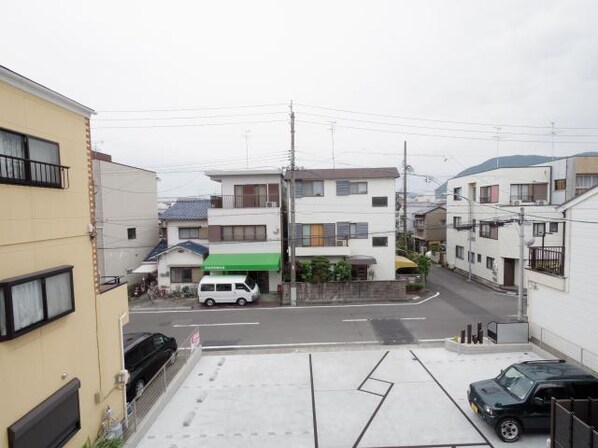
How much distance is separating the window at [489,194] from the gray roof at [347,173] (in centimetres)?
889

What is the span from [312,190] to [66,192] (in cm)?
1921

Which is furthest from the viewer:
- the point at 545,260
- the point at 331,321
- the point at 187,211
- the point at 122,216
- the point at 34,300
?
the point at 187,211

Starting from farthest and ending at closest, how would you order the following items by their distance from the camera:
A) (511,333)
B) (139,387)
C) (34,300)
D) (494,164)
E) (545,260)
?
(494,164)
(545,260)
(511,333)
(139,387)
(34,300)

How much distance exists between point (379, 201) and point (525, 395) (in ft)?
57.5

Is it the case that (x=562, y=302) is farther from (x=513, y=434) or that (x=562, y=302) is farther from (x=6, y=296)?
(x=6, y=296)

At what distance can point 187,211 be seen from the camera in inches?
1104

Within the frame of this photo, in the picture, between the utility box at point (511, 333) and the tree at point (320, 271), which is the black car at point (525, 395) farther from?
the tree at point (320, 271)

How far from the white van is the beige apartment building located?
13.5 m

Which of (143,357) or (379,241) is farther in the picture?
(379,241)

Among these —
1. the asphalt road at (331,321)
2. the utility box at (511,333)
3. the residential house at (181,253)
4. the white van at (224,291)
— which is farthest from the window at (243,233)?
the utility box at (511,333)

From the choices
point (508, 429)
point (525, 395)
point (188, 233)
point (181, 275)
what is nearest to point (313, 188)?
point (188, 233)

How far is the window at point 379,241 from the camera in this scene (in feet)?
83.6

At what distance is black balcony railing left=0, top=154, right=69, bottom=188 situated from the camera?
5.83 m

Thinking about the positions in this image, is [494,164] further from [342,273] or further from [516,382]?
[516,382]
